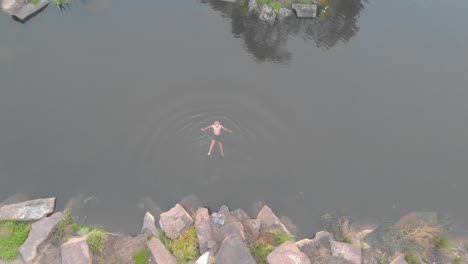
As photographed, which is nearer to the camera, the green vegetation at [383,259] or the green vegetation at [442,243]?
the green vegetation at [383,259]

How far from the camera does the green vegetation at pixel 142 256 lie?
11.3m

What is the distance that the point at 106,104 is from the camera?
14.5 m

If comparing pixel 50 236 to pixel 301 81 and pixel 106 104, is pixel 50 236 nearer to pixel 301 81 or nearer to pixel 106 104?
pixel 106 104

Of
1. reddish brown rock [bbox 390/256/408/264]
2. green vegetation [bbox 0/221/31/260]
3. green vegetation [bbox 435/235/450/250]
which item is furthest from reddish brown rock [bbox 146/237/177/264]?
green vegetation [bbox 435/235/450/250]

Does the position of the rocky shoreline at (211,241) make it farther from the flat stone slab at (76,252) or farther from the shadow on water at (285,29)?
the shadow on water at (285,29)

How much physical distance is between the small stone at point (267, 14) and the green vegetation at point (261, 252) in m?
11.1

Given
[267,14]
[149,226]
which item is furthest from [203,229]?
[267,14]

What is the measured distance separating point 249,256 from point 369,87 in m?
9.59

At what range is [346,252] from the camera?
457 inches

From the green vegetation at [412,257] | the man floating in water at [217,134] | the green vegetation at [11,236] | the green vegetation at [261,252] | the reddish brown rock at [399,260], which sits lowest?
the green vegetation at [11,236]

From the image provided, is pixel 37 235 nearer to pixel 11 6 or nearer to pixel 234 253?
pixel 234 253

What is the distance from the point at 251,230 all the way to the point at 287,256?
61.4 inches

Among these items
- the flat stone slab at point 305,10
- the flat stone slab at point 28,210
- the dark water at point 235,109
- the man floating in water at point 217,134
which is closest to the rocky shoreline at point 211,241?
the flat stone slab at point 28,210

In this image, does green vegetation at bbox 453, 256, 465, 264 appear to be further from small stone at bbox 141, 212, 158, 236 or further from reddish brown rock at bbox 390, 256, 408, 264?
small stone at bbox 141, 212, 158, 236
